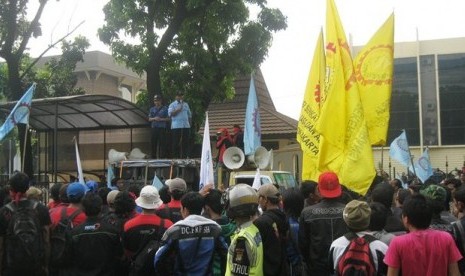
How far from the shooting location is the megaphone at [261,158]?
1405cm

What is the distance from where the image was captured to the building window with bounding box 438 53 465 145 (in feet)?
139

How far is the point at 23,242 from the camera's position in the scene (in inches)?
222

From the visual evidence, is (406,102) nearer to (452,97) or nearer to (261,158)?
(452,97)

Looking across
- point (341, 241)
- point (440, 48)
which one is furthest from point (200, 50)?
point (440, 48)

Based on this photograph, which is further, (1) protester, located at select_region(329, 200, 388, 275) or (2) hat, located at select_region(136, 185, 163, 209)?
(2) hat, located at select_region(136, 185, 163, 209)

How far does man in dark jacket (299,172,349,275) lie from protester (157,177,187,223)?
149 centimetres

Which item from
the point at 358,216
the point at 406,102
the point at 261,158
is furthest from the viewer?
the point at 406,102

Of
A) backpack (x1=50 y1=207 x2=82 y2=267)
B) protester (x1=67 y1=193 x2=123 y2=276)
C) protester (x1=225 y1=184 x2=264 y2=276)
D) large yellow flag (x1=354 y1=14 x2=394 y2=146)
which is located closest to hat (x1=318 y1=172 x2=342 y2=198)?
protester (x1=225 y1=184 x2=264 y2=276)

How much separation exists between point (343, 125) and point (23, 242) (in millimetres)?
3714

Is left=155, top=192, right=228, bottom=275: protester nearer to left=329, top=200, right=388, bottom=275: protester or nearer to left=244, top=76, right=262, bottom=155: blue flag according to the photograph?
left=329, top=200, right=388, bottom=275: protester

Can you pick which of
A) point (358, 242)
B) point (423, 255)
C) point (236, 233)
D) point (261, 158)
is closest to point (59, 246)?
point (236, 233)

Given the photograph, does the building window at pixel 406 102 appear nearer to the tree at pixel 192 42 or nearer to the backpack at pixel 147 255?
the tree at pixel 192 42

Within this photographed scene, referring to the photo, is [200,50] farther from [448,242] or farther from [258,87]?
[448,242]

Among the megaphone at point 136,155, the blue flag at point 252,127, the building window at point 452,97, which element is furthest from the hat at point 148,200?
the building window at point 452,97
